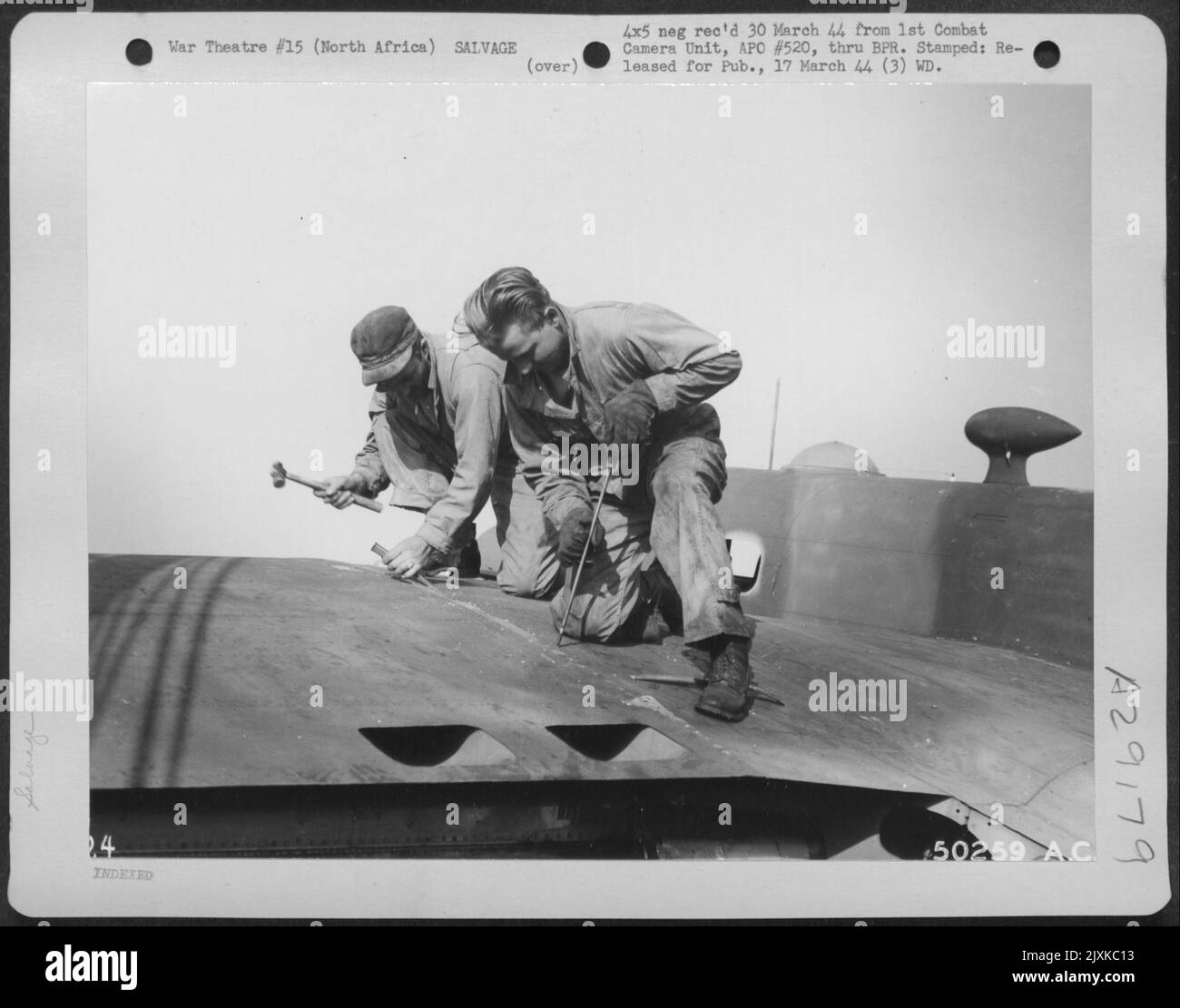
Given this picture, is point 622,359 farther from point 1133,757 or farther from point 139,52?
point 1133,757

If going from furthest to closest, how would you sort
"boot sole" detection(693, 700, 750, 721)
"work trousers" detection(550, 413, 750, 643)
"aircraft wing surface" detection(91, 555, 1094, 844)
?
"work trousers" detection(550, 413, 750, 643), "boot sole" detection(693, 700, 750, 721), "aircraft wing surface" detection(91, 555, 1094, 844)

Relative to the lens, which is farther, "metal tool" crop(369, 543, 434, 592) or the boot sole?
"metal tool" crop(369, 543, 434, 592)

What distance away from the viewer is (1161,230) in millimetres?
3918

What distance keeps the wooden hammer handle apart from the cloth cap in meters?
0.36

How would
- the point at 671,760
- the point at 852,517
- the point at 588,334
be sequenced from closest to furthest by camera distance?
the point at 671,760, the point at 588,334, the point at 852,517

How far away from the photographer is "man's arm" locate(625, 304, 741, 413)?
12.7 feet

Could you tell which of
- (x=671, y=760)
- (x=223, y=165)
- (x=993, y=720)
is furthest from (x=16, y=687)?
(x=993, y=720)

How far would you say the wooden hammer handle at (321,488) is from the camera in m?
3.89

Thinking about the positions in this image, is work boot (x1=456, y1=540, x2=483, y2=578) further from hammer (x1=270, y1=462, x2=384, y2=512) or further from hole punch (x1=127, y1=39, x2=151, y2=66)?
hole punch (x1=127, y1=39, x2=151, y2=66)

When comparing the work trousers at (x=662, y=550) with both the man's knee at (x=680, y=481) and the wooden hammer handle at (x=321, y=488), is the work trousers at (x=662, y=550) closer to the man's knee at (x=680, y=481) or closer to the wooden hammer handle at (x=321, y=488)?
the man's knee at (x=680, y=481)

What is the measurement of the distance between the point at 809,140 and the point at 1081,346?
108 centimetres

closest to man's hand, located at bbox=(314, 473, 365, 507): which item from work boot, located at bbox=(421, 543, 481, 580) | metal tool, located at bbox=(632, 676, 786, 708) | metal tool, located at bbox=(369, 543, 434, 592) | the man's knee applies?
metal tool, located at bbox=(369, 543, 434, 592)

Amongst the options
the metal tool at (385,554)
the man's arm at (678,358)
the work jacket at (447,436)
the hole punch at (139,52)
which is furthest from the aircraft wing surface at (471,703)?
the hole punch at (139,52)

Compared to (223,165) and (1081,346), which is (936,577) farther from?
(223,165)
